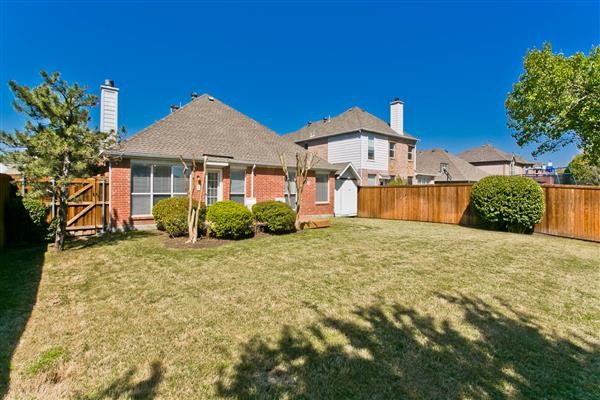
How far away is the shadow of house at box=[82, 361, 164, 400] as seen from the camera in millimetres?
2604

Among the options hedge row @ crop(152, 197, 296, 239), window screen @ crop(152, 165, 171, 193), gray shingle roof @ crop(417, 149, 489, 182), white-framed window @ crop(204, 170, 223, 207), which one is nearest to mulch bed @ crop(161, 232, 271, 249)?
hedge row @ crop(152, 197, 296, 239)

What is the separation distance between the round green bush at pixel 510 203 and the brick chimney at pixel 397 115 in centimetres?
1297

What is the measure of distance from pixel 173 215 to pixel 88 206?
10.3 feet

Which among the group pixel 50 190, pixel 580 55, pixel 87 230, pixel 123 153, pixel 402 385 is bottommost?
pixel 402 385

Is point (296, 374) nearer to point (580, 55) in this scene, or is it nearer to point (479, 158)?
point (580, 55)

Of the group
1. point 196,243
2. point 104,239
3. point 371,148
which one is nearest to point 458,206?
point 371,148

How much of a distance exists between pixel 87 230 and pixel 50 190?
2782 mm

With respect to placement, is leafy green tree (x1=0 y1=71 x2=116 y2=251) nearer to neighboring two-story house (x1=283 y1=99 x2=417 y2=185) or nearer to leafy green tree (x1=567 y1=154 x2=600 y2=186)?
neighboring two-story house (x1=283 y1=99 x2=417 y2=185)

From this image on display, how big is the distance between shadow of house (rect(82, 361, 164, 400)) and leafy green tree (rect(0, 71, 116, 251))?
659 cm

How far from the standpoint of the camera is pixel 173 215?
9820 mm

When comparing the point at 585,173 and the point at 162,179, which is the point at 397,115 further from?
the point at 585,173

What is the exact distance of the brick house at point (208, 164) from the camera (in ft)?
37.2

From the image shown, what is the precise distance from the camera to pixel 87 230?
10.5m

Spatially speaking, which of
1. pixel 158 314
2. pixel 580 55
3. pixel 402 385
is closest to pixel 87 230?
pixel 158 314
